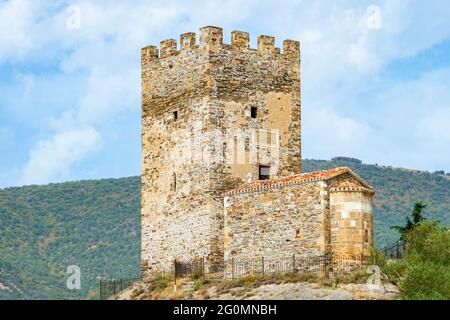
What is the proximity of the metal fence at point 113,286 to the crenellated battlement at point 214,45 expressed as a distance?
320 inches

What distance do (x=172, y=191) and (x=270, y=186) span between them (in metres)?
5.02

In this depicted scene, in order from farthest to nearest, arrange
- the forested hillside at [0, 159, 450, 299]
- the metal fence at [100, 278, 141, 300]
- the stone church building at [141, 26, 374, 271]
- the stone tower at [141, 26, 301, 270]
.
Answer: the forested hillside at [0, 159, 450, 299] < the metal fence at [100, 278, 141, 300] < the stone tower at [141, 26, 301, 270] < the stone church building at [141, 26, 374, 271]

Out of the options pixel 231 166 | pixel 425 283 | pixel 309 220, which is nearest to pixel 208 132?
pixel 231 166

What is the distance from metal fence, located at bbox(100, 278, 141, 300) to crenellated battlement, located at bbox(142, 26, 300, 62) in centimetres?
814

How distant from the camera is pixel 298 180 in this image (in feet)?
146

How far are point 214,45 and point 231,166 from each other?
→ 14.0 ft

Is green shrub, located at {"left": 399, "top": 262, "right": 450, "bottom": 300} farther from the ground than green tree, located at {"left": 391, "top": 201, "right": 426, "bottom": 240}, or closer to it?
closer to it

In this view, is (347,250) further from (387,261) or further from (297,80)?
(297,80)

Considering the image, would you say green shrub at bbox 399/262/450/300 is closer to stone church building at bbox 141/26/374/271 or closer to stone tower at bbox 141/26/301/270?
stone church building at bbox 141/26/374/271

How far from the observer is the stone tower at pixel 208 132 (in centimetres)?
4753

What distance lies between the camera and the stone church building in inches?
1741

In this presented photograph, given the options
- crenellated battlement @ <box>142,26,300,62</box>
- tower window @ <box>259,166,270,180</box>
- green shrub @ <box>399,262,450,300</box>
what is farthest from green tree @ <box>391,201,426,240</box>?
crenellated battlement @ <box>142,26,300,62</box>
